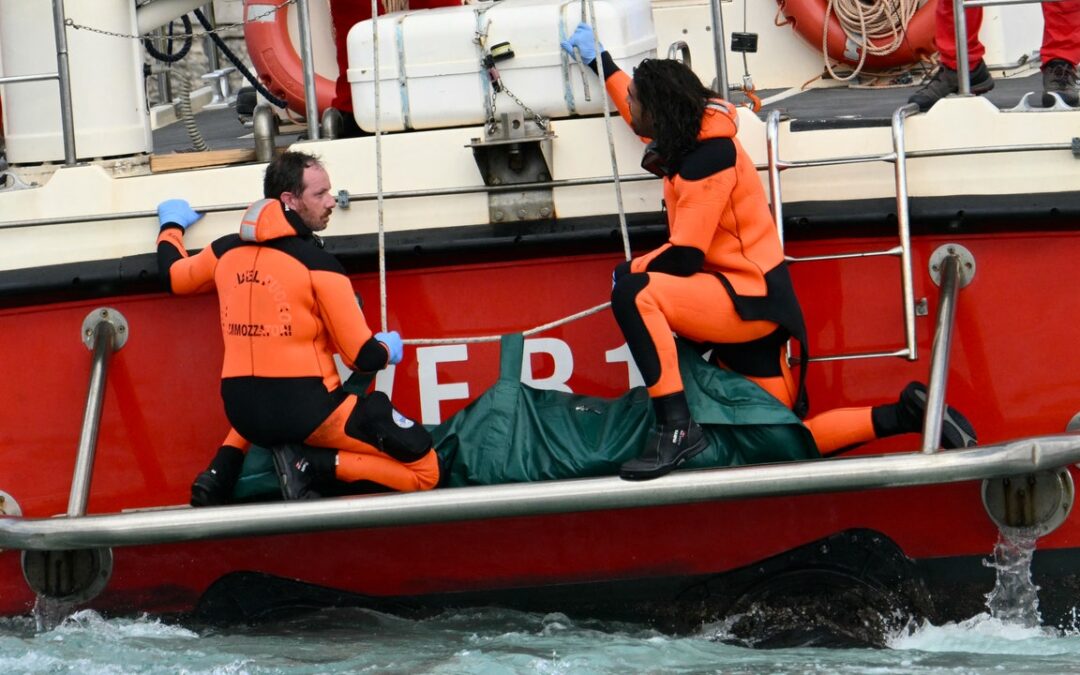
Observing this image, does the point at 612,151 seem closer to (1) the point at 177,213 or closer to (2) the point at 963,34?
(2) the point at 963,34

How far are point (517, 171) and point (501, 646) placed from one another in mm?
1306

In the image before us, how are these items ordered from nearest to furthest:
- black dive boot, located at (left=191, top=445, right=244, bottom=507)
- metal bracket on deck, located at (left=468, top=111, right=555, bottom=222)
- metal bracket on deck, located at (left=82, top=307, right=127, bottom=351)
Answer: black dive boot, located at (left=191, top=445, right=244, bottom=507) < metal bracket on deck, located at (left=468, top=111, right=555, bottom=222) < metal bracket on deck, located at (left=82, top=307, right=127, bottom=351)

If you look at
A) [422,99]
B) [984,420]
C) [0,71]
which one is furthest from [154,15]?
[984,420]

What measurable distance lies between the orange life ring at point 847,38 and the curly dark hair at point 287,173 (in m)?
2.73

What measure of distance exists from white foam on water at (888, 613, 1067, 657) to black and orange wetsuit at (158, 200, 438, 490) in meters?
1.40

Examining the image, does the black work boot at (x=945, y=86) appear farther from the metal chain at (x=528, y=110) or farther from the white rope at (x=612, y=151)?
the metal chain at (x=528, y=110)

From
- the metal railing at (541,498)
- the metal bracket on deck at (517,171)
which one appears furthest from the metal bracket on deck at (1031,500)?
the metal bracket on deck at (517,171)

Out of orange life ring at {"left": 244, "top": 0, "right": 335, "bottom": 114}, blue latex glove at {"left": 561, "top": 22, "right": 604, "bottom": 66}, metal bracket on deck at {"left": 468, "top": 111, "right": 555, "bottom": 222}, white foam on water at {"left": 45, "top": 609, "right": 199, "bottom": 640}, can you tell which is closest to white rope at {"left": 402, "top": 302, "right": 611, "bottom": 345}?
metal bracket on deck at {"left": 468, "top": 111, "right": 555, "bottom": 222}

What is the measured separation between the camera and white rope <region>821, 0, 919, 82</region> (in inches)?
250

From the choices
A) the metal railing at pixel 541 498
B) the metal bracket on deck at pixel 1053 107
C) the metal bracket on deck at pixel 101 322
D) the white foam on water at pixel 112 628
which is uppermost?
the metal bracket on deck at pixel 1053 107

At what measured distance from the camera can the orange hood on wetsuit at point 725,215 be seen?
422cm

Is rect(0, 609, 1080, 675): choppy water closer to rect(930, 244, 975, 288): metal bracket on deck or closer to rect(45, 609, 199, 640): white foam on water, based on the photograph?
rect(45, 609, 199, 640): white foam on water

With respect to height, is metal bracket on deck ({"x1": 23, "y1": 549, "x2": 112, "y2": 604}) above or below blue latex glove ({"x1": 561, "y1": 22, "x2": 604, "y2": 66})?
below

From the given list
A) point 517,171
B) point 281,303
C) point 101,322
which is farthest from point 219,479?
point 517,171
